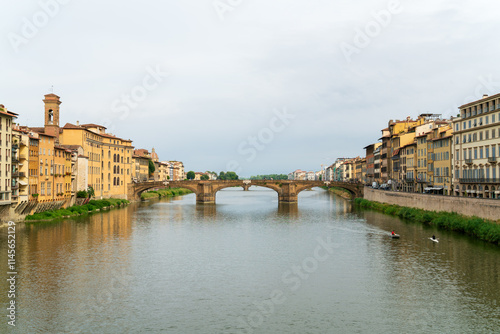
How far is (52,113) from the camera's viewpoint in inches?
2928

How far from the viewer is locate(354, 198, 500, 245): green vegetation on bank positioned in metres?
39.5

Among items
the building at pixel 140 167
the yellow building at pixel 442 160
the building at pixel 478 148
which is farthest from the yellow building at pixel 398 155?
the building at pixel 140 167

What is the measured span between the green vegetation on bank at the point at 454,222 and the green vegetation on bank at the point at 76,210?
4730 centimetres

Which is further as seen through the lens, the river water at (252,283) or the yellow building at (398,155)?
the yellow building at (398,155)

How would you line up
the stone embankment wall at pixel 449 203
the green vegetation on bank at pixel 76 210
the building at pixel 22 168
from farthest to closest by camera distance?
the green vegetation on bank at pixel 76 210 → the building at pixel 22 168 → the stone embankment wall at pixel 449 203

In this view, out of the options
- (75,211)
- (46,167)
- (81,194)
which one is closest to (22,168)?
(46,167)

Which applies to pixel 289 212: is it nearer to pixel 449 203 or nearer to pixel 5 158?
pixel 449 203

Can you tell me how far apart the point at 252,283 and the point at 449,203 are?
33.1 metres

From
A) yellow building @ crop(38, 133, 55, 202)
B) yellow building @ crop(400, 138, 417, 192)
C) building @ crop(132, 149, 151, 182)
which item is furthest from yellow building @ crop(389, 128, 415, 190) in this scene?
building @ crop(132, 149, 151, 182)

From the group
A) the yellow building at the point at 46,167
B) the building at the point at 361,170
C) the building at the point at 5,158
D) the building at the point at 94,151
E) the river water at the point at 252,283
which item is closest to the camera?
the river water at the point at 252,283

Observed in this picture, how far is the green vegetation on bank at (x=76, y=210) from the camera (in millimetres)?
57244

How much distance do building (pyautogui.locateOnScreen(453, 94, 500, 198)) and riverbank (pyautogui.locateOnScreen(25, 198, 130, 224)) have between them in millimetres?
54243

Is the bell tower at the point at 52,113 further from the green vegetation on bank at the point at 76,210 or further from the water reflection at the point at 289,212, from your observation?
the water reflection at the point at 289,212

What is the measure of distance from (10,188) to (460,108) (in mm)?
57429
